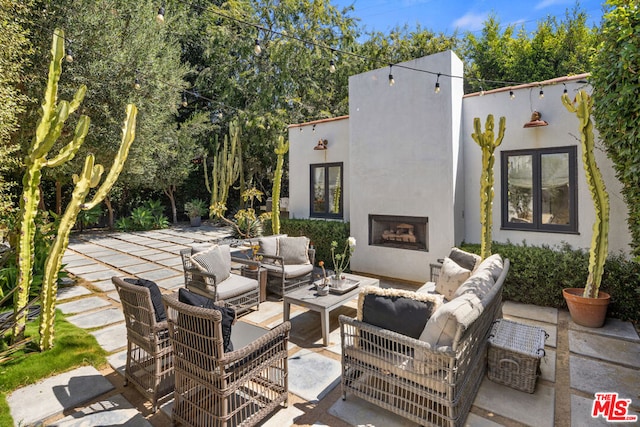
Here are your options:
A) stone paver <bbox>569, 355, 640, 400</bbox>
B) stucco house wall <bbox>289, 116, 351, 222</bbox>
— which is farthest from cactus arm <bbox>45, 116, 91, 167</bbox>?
stone paver <bbox>569, 355, 640, 400</bbox>

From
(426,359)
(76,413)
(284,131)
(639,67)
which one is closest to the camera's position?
(426,359)

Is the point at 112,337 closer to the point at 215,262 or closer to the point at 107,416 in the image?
the point at 215,262

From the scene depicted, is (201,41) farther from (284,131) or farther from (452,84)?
(452,84)

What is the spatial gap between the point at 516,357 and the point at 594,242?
2433 millimetres

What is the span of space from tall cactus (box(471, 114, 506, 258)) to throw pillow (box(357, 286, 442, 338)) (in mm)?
3126

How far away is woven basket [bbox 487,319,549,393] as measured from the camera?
9.43 feet

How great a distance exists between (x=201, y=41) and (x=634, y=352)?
16.9 m

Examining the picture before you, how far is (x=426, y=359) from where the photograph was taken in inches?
94.7

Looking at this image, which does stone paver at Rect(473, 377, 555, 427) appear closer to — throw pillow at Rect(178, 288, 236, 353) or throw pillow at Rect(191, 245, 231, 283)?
throw pillow at Rect(178, 288, 236, 353)

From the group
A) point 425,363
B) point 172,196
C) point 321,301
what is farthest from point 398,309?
point 172,196

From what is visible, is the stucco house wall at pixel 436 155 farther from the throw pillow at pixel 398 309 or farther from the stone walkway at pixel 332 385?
the throw pillow at pixel 398 309

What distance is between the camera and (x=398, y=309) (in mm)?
2621

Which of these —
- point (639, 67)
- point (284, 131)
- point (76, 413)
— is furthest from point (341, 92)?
point (76, 413)

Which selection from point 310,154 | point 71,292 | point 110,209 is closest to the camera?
point 71,292
